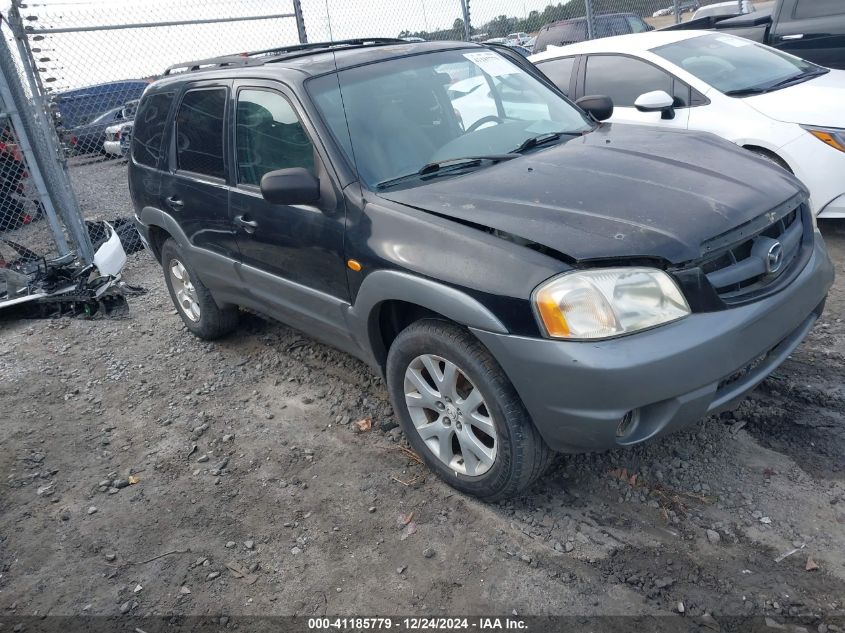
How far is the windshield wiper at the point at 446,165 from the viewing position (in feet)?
10.7

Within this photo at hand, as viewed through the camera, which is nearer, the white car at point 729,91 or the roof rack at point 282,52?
the roof rack at point 282,52

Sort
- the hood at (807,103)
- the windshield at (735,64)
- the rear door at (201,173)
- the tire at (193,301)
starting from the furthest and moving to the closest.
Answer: the windshield at (735,64), the hood at (807,103), the tire at (193,301), the rear door at (201,173)

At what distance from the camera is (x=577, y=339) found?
2.46m

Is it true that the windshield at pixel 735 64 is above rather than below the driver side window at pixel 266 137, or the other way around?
below

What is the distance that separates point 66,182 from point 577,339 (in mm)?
6158

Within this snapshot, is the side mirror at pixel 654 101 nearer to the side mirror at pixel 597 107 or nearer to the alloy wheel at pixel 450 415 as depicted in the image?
the side mirror at pixel 597 107

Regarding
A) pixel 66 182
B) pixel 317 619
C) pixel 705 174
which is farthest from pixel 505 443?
pixel 66 182

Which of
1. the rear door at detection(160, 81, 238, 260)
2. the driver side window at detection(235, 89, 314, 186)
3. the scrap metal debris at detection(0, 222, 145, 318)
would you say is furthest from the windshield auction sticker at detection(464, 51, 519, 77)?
the scrap metal debris at detection(0, 222, 145, 318)

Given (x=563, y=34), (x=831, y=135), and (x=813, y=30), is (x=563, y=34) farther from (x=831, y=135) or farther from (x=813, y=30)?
(x=831, y=135)

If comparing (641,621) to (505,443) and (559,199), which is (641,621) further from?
(559,199)

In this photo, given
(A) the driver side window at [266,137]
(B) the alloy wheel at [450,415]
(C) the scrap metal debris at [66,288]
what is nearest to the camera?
(B) the alloy wheel at [450,415]

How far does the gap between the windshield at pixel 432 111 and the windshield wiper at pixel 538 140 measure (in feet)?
0.08

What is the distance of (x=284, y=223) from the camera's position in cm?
354

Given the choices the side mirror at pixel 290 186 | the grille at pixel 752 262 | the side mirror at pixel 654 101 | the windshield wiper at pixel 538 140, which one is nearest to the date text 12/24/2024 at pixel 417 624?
the grille at pixel 752 262
